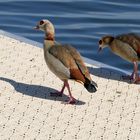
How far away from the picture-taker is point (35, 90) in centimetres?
803

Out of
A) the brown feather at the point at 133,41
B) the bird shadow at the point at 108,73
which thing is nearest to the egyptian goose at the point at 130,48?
the brown feather at the point at 133,41

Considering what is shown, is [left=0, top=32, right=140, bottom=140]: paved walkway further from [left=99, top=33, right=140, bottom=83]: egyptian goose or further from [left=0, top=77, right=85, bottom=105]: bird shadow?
[left=99, top=33, right=140, bottom=83]: egyptian goose

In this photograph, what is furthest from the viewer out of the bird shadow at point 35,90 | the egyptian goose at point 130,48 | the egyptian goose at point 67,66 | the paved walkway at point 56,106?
the egyptian goose at point 130,48

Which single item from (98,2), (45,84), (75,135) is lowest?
(75,135)

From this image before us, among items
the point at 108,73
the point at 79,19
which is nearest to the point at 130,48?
the point at 108,73

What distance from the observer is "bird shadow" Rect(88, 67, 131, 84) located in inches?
342

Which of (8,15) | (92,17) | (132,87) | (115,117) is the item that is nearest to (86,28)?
(92,17)

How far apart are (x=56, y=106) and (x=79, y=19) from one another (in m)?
8.49

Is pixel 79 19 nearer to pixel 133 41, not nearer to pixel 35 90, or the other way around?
pixel 133 41

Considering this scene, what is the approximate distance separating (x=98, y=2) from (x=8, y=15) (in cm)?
269

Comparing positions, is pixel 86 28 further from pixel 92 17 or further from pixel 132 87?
pixel 132 87

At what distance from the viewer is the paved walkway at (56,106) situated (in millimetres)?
6875

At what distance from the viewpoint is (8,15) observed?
16.0 meters

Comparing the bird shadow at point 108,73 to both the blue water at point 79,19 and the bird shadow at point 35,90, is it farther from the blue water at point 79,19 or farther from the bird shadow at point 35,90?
the blue water at point 79,19
